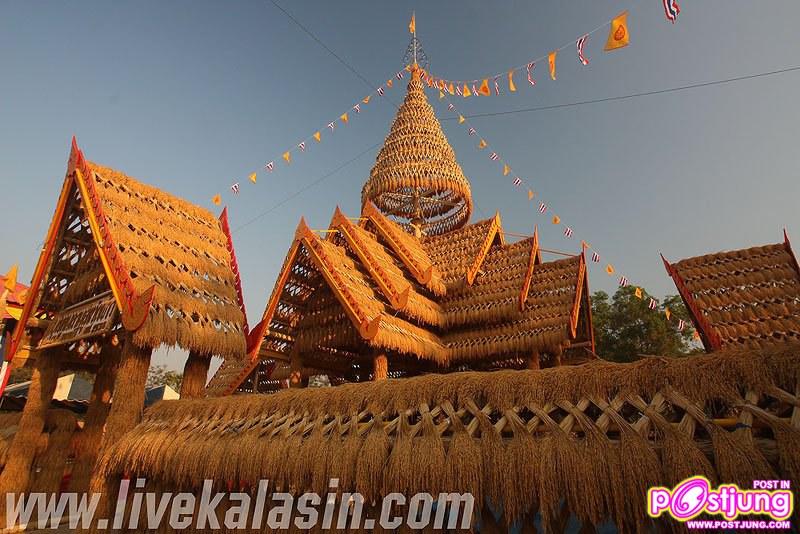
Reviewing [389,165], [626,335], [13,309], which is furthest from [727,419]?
[626,335]

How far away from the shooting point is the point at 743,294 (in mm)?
8562

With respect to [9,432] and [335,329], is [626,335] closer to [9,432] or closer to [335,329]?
[335,329]

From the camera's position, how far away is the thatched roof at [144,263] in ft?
21.6

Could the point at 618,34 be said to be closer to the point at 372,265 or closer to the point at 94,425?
the point at 372,265

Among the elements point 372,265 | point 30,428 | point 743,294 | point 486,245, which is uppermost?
point 486,245

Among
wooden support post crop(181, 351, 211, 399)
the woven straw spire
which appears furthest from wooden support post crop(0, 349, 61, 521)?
the woven straw spire

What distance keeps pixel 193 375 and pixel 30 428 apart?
3565 millimetres

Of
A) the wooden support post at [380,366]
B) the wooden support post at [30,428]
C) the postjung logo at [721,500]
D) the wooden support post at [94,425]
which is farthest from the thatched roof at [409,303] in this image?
the postjung logo at [721,500]

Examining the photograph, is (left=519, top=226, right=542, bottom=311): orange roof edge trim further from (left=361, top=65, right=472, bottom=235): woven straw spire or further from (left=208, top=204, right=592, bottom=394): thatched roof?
(left=361, top=65, right=472, bottom=235): woven straw spire

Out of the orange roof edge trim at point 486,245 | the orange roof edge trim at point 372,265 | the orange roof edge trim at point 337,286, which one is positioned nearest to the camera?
the orange roof edge trim at point 337,286

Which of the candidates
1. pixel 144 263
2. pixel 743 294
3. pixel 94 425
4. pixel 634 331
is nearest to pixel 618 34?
pixel 743 294

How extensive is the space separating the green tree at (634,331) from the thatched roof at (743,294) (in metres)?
16.5

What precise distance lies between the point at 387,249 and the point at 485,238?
2.90 m

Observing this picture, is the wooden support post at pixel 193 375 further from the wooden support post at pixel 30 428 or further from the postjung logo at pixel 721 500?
the postjung logo at pixel 721 500
